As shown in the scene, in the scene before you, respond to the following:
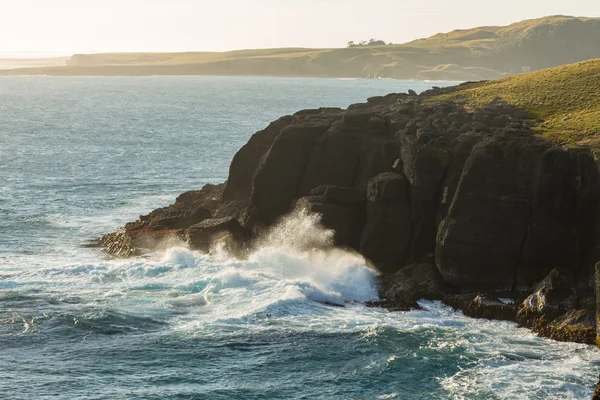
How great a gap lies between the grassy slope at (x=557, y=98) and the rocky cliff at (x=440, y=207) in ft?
3.90

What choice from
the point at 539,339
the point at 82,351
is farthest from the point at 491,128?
the point at 82,351

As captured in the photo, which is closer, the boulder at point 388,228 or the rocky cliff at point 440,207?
the rocky cliff at point 440,207

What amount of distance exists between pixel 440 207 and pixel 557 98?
65.2 feet

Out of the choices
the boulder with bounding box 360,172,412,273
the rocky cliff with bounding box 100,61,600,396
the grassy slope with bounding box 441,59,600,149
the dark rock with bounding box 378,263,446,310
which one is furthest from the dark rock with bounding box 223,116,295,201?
the dark rock with bounding box 378,263,446,310

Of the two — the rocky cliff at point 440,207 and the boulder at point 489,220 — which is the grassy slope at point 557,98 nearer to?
the rocky cliff at point 440,207

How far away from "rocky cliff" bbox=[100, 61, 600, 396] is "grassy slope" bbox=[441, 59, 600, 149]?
1.19 m

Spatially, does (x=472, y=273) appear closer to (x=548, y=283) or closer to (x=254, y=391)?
(x=548, y=283)

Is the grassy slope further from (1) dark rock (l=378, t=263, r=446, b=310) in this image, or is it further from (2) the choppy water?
(2) the choppy water

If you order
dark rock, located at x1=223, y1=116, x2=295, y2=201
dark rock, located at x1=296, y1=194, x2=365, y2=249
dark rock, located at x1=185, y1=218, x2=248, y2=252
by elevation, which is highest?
dark rock, located at x1=223, y1=116, x2=295, y2=201

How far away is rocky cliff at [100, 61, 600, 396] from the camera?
5297cm

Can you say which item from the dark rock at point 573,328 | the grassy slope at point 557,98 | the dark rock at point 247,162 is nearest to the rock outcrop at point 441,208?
the dark rock at point 573,328

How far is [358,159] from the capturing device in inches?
2534

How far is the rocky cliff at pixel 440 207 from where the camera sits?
52969 mm

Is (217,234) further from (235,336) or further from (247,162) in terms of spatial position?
(235,336)
